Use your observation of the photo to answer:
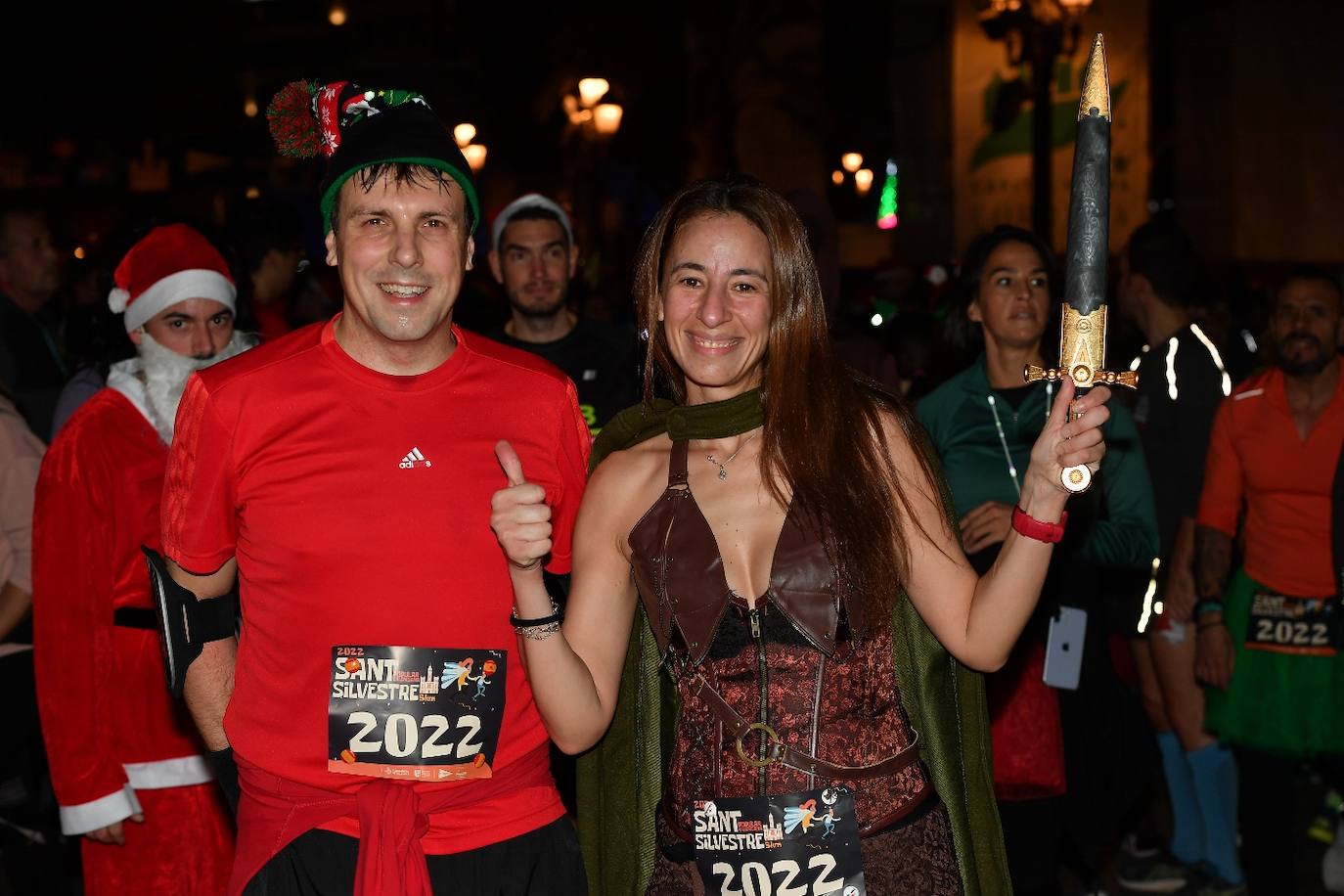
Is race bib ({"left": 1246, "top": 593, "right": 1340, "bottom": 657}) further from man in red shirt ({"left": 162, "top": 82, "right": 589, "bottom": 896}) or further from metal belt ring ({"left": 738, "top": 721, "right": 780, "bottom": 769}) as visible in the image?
man in red shirt ({"left": 162, "top": 82, "right": 589, "bottom": 896})

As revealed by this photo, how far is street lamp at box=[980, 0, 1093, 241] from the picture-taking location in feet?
42.7

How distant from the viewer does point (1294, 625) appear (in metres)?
5.46

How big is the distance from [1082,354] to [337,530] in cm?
138

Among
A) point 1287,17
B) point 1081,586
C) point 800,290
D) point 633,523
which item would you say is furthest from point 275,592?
point 1287,17

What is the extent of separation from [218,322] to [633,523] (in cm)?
197

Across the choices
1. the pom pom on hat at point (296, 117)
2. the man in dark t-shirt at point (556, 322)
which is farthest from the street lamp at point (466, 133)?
the pom pom on hat at point (296, 117)

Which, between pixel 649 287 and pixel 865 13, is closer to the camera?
pixel 649 287

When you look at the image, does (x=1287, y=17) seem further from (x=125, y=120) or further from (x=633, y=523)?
(x=125, y=120)

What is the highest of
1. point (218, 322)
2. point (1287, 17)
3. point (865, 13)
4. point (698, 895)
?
point (865, 13)

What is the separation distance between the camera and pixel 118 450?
13.2ft

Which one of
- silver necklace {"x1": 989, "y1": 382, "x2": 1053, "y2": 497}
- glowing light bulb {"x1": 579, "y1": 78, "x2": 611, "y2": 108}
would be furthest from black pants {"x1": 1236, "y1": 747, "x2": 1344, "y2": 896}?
glowing light bulb {"x1": 579, "y1": 78, "x2": 611, "y2": 108}

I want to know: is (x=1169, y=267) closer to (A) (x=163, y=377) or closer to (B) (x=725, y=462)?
(B) (x=725, y=462)

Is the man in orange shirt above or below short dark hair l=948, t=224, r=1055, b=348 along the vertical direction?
below

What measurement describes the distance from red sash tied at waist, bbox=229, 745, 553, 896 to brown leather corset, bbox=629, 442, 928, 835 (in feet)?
1.20
